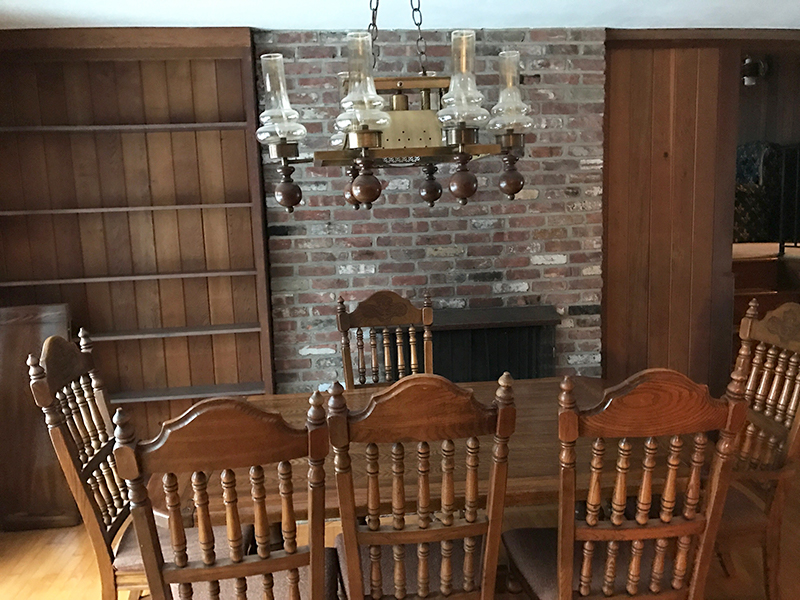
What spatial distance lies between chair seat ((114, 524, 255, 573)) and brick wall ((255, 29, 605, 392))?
138cm

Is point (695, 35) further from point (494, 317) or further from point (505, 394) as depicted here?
point (505, 394)

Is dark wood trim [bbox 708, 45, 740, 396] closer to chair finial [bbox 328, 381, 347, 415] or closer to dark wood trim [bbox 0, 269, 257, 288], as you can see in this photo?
dark wood trim [bbox 0, 269, 257, 288]

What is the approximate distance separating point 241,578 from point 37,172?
260 cm

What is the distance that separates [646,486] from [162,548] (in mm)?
1383

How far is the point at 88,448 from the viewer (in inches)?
73.2

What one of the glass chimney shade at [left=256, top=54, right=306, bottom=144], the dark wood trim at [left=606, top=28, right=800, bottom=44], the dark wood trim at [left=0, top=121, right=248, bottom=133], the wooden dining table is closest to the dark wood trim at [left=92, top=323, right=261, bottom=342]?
the wooden dining table

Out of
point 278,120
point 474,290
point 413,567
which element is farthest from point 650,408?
point 474,290

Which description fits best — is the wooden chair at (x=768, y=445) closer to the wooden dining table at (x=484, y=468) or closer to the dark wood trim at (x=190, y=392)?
the wooden dining table at (x=484, y=468)

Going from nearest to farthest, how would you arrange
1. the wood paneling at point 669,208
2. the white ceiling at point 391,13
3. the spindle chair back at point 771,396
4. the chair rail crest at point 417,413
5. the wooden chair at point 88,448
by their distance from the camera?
1. the chair rail crest at point 417,413
2. the wooden chair at point 88,448
3. the spindle chair back at point 771,396
4. the white ceiling at point 391,13
5. the wood paneling at point 669,208

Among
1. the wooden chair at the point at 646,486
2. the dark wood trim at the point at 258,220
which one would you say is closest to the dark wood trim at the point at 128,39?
the dark wood trim at the point at 258,220

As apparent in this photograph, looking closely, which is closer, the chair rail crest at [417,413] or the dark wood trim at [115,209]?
the chair rail crest at [417,413]

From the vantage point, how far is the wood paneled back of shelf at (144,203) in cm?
304

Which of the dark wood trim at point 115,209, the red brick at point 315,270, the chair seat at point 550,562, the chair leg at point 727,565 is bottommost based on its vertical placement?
the chair leg at point 727,565

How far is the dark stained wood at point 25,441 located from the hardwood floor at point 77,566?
0.29 ft
